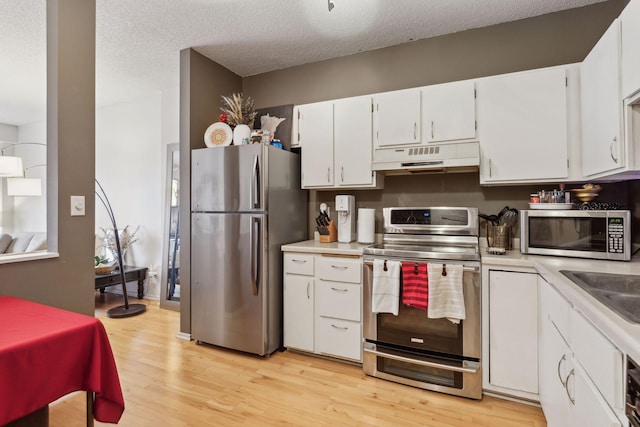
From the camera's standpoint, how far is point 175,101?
4.17m

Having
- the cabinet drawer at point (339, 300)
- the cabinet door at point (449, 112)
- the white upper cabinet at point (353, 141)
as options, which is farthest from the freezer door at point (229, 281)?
the cabinet door at point (449, 112)

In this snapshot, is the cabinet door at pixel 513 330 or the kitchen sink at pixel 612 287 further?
the cabinet door at pixel 513 330

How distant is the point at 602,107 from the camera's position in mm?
1759

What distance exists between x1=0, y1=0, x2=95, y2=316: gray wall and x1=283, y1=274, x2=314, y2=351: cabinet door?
4.58 ft

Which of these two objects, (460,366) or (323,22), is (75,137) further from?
(460,366)

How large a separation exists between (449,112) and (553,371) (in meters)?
1.78

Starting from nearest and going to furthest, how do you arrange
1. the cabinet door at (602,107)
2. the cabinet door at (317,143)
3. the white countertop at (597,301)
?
the white countertop at (597,301) → the cabinet door at (602,107) → the cabinet door at (317,143)

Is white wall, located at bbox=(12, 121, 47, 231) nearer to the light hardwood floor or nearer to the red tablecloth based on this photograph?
the light hardwood floor

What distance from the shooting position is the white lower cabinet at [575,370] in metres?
0.90

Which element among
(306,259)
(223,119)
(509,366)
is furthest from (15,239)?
(509,366)

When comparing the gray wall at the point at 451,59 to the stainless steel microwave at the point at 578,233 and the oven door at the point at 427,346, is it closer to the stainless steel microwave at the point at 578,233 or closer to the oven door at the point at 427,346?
the stainless steel microwave at the point at 578,233

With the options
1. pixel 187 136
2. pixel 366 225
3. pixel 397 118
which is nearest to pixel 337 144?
pixel 397 118

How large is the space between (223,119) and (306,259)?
5.24 ft

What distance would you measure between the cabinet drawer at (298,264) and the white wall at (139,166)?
7.95ft
